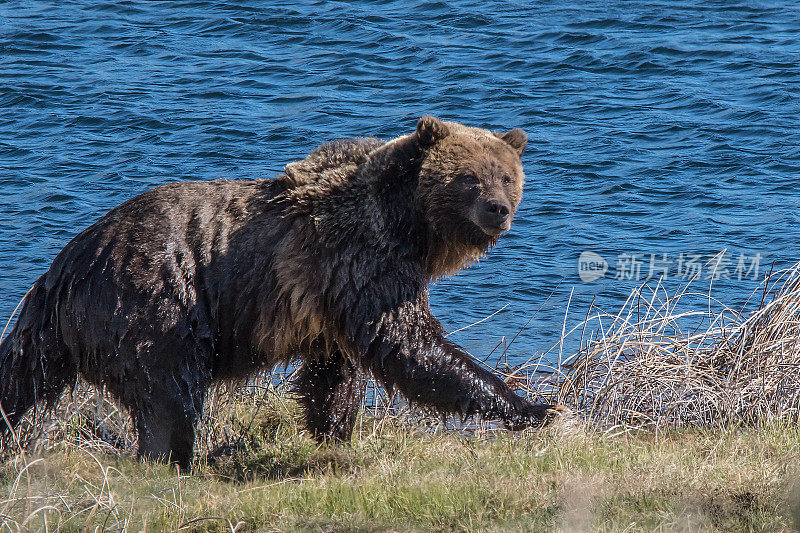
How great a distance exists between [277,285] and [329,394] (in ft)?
3.25

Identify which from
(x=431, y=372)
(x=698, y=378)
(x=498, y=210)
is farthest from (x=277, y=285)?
(x=698, y=378)

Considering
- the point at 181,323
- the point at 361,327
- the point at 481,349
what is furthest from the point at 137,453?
the point at 481,349

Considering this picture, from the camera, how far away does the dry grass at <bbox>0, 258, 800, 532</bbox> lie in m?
4.80

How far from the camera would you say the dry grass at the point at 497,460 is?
480 cm

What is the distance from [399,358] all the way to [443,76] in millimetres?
9688

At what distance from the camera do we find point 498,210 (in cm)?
578

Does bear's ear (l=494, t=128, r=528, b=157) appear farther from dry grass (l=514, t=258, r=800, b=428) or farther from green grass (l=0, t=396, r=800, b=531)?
green grass (l=0, t=396, r=800, b=531)

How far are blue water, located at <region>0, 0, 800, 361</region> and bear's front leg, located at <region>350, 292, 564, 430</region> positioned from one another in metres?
3.47

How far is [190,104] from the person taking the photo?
14578 mm

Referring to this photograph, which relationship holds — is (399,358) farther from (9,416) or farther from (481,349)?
(481,349)

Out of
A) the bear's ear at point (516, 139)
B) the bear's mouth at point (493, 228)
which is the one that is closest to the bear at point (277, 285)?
the bear's mouth at point (493, 228)

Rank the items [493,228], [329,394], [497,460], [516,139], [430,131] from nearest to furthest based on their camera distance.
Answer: [497,460], [493,228], [430,131], [516,139], [329,394]

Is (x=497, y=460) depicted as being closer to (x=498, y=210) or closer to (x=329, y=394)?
(x=498, y=210)

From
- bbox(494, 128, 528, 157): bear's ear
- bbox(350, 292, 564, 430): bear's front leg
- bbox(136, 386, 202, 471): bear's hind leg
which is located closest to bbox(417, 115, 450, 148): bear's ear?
bbox(494, 128, 528, 157): bear's ear
